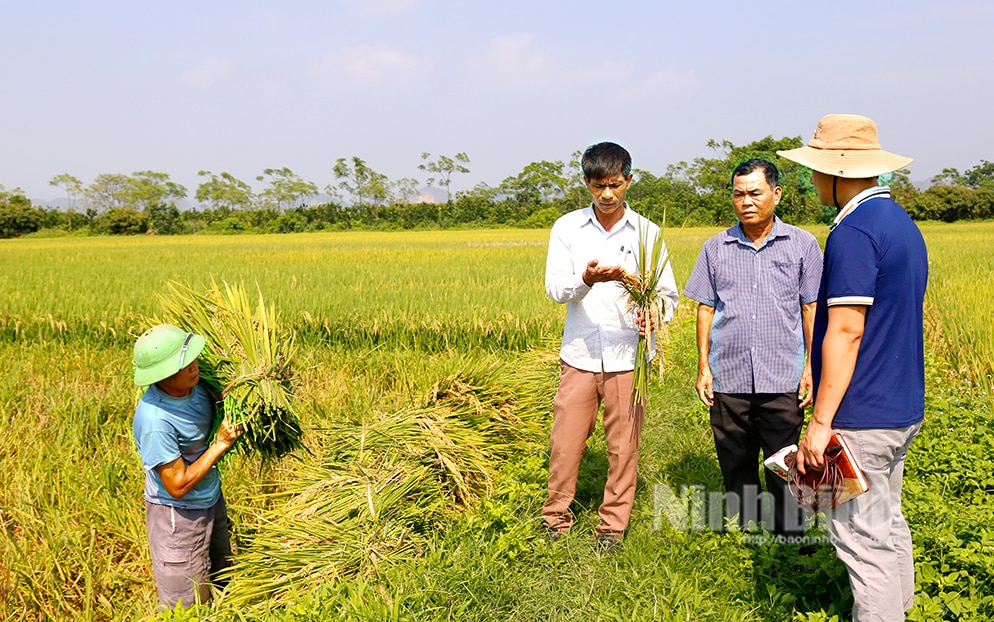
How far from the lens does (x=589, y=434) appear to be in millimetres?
2889

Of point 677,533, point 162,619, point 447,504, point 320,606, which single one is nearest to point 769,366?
point 677,533

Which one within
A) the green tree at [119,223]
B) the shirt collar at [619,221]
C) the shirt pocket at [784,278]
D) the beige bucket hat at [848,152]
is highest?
the green tree at [119,223]

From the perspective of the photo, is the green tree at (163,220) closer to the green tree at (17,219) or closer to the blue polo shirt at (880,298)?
the green tree at (17,219)

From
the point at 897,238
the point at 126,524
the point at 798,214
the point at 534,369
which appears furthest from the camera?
the point at 798,214

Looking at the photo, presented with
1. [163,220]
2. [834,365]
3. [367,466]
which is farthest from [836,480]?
[163,220]

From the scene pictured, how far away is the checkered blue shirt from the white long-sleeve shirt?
0.27m

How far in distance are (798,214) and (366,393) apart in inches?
949

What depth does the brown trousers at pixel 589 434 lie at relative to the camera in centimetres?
282

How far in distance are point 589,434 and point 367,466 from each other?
1.10m

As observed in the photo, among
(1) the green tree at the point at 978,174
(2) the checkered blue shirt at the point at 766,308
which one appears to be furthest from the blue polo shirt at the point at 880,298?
(1) the green tree at the point at 978,174

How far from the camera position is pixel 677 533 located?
289 cm

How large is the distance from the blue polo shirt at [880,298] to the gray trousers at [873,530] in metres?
0.06

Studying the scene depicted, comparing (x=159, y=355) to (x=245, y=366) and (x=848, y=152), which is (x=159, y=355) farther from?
(x=848, y=152)

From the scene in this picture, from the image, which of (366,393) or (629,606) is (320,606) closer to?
(629,606)
